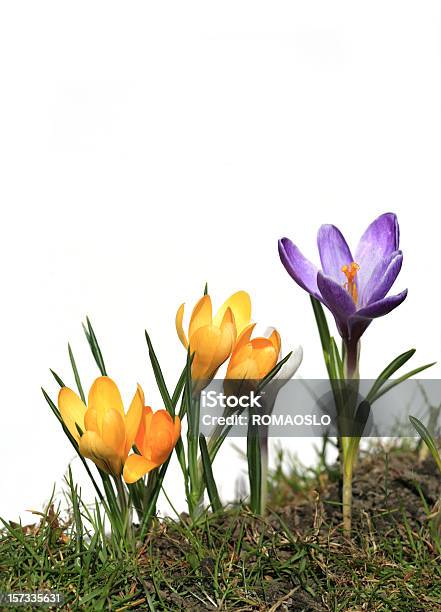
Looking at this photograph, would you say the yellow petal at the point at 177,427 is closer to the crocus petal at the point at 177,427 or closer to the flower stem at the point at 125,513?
the crocus petal at the point at 177,427

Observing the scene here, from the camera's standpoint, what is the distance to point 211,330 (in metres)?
1.70

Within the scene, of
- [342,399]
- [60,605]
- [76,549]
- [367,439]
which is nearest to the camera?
[60,605]

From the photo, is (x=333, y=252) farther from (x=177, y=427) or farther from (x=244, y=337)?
(x=177, y=427)

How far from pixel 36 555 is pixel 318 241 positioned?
686 mm

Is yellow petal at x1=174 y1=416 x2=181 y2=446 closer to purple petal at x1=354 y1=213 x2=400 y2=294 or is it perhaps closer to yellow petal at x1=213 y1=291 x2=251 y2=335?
yellow petal at x1=213 y1=291 x2=251 y2=335

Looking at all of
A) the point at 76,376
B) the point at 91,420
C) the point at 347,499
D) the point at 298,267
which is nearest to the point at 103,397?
the point at 91,420

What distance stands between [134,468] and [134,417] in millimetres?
78

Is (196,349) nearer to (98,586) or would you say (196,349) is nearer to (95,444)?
(95,444)

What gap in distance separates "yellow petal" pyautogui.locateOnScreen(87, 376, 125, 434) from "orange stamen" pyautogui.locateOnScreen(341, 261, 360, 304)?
42 centimetres

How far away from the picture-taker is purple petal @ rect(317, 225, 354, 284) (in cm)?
180

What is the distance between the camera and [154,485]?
174cm

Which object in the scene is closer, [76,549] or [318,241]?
[76,549]

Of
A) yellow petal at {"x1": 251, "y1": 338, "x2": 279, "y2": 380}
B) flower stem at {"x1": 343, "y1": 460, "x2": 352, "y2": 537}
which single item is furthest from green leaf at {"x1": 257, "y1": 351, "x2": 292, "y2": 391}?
flower stem at {"x1": 343, "y1": 460, "x2": 352, "y2": 537}

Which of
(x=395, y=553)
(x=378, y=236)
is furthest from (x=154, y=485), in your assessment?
(x=378, y=236)
